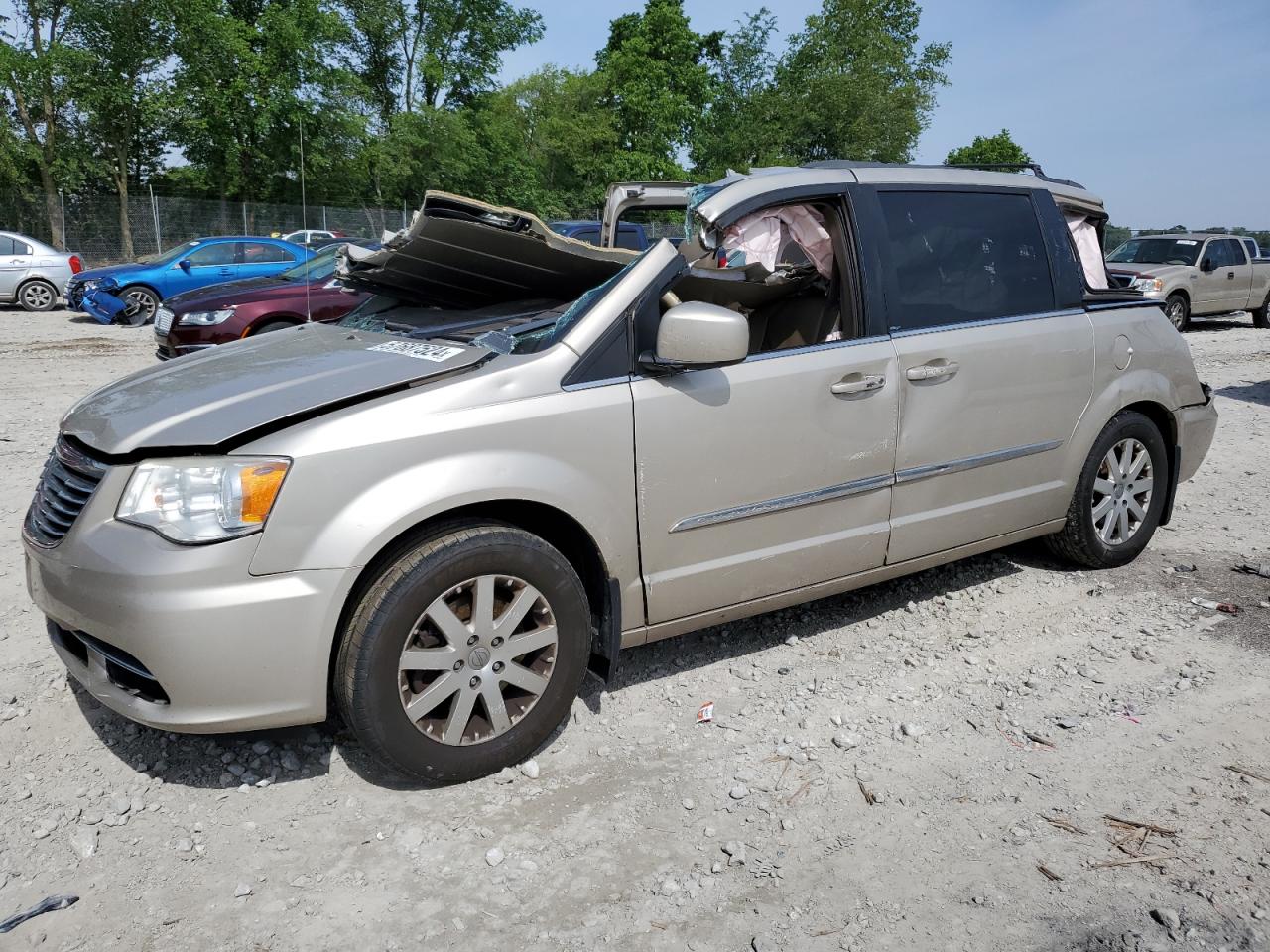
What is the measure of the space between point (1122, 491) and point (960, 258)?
1.54 m

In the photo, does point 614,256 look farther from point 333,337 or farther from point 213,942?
point 213,942

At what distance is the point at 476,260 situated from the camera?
393 cm

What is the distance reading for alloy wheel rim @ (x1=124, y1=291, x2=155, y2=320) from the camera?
15.9m

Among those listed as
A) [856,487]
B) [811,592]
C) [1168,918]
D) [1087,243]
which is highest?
[1087,243]

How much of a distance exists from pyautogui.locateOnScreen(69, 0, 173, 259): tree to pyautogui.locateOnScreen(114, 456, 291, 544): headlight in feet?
100

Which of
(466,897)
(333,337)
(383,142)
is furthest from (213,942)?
(383,142)

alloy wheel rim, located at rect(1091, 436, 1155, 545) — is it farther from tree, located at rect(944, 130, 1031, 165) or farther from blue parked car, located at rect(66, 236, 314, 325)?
tree, located at rect(944, 130, 1031, 165)

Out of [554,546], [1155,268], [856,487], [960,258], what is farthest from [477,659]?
[1155,268]

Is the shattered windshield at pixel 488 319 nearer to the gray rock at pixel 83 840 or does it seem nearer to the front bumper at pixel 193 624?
the front bumper at pixel 193 624

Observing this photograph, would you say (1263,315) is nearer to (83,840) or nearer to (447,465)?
(447,465)

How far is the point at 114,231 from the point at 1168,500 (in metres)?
31.1

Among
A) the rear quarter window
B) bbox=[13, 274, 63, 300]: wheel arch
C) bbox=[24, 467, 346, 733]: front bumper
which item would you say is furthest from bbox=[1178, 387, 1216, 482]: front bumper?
bbox=[13, 274, 63, 300]: wheel arch

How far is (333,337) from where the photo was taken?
3.83 metres

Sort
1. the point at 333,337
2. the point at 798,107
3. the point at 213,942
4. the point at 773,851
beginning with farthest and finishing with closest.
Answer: the point at 798,107, the point at 333,337, the point at 773,851, the point at 213,942
